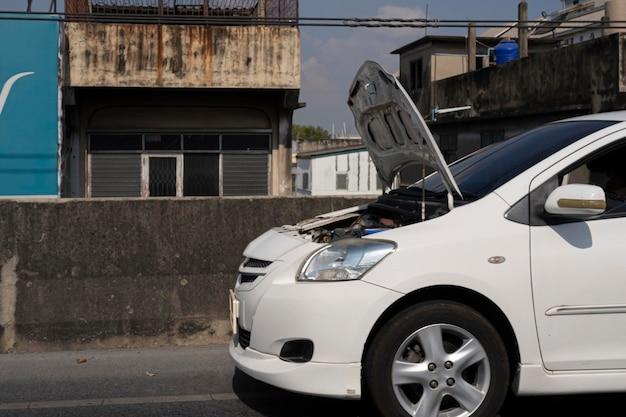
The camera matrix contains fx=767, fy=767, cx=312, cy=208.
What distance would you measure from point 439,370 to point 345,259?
2.62ft

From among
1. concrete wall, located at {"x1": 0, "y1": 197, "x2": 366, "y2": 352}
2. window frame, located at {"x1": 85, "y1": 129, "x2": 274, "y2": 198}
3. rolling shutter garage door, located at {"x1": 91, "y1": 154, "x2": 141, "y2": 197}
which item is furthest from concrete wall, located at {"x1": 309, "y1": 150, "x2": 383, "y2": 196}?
concrete wall, located at {"x1": 0, "y1": 197, "x2": 366, "y2": 352}

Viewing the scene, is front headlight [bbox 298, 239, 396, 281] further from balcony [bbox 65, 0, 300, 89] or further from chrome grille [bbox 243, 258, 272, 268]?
balcony [bbox 65, 0, 300, 89]

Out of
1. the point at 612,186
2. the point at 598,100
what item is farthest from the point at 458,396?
the point at 598,100

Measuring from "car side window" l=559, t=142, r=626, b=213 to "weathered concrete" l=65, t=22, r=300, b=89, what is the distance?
1277cm

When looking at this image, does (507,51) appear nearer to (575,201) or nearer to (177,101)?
(177,101)

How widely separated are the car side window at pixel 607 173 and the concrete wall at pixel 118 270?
3.21 meters

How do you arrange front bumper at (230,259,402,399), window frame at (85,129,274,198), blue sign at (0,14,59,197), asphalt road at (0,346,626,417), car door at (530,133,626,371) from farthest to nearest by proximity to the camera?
window frame at (85,129,274,198) < blue sign at (0,14,59,197) < asphalt road at (0,346,626,417) < car door at (530,133,626,371) < front bumper at (230,259,402,399)

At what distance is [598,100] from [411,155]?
51.9 feet

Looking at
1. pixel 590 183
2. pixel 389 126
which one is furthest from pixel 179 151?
pixel 590 183

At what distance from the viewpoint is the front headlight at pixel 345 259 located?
4238 millimetres

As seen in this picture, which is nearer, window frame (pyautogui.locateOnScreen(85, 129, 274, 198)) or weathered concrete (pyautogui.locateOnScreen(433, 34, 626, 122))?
window frame (pyautogui.locateOnScreen(85, 129, 274, 198))

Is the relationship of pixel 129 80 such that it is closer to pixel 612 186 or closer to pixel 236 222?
pixel 236 222

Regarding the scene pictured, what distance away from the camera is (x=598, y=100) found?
19.4m

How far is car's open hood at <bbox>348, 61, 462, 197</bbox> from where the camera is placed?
179 inches
